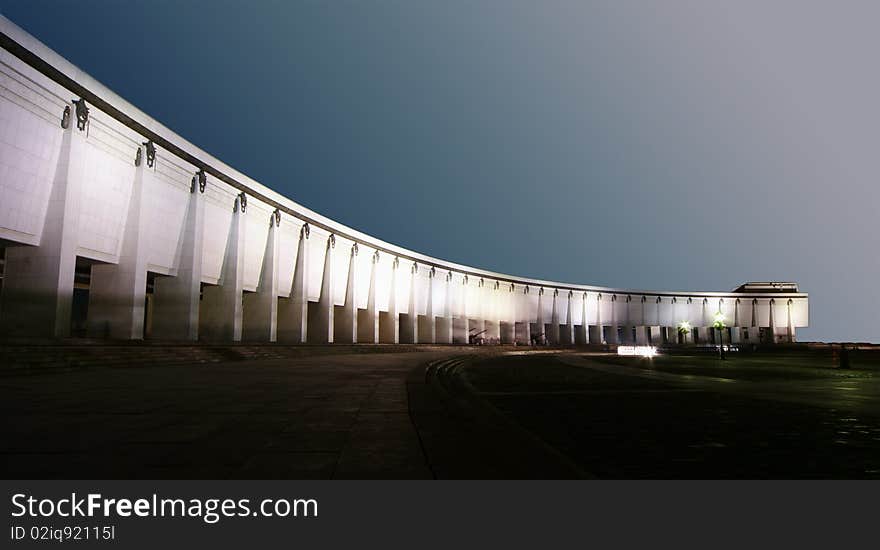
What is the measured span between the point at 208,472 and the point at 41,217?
75.7ft

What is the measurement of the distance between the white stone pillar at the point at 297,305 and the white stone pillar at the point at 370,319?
10.8 meters

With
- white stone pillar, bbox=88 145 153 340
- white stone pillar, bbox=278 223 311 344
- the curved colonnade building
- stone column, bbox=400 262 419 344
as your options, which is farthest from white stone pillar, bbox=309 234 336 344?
white stone pillar, bbox=88 145 153 340

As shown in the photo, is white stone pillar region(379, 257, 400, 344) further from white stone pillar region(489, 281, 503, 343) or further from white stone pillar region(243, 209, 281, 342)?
white stone pillar region(489, 281, 503, 343)

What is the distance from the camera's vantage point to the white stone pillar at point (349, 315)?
5091cm

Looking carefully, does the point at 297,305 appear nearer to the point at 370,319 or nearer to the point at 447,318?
the point at 370,319

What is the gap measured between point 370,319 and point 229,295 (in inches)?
819

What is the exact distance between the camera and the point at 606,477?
4574 millimetres

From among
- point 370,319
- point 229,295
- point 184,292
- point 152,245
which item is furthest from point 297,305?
point 152,245

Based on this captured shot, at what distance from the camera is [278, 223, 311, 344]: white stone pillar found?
43.7m
